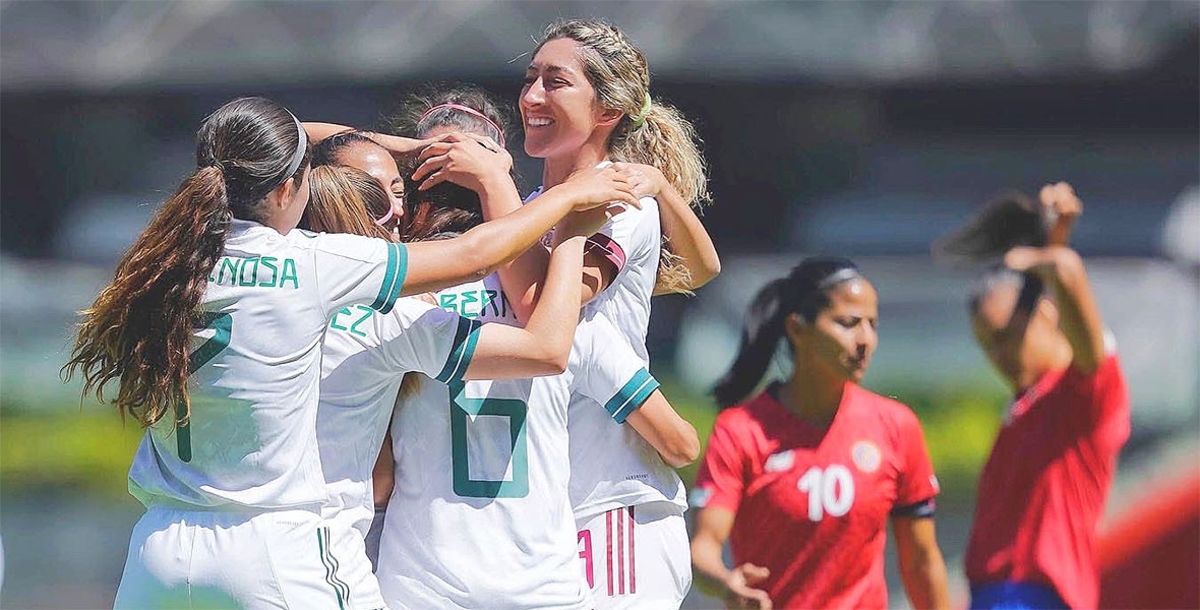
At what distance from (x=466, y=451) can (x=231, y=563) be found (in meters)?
0.48

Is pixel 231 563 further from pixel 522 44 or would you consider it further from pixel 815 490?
pixel 522 44

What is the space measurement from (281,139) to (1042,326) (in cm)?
313

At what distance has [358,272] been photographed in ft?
8.05

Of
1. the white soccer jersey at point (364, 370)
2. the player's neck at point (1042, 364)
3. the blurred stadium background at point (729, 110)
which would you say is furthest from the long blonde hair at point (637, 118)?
the blurred stadium background at point (729, 110)

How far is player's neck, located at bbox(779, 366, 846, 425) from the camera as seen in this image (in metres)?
4.09

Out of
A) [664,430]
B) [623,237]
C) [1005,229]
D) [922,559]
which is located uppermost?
[1005,229]

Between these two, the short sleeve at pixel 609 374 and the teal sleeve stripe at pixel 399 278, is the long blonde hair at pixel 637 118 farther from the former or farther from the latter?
the teal sleeve stripe at pixel 399 278

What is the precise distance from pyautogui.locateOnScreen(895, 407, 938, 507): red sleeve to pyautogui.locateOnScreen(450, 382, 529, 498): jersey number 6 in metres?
1.59

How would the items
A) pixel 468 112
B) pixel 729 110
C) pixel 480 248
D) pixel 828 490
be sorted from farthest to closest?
pixel 729 110
pixel 828 490
pixel 468 112
pixel 480 248

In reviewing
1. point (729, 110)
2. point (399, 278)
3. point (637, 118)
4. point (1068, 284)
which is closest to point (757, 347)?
point (1068, 284)

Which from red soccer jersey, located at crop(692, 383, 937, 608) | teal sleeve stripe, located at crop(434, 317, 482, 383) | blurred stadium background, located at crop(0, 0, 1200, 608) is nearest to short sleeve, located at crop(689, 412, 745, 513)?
red soccer jersey, located at crop(692, 383, 937, 608)

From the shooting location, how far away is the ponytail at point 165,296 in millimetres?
2400

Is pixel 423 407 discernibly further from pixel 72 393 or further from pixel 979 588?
pixel 72 393

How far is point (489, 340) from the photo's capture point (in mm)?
2566
